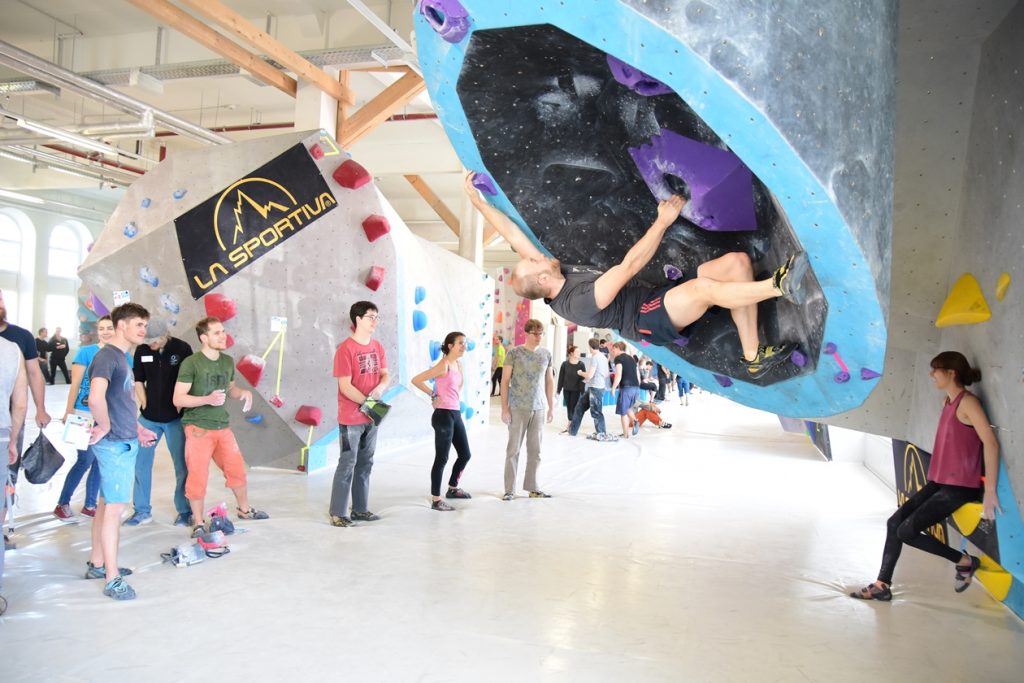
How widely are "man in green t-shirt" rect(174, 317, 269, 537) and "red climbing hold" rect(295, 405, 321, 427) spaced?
177 cm

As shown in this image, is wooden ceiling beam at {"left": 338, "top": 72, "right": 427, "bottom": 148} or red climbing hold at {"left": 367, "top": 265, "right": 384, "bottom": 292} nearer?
red climbing hold at {"left": 367, "top": 265, "right": 384, "bottom": 292}

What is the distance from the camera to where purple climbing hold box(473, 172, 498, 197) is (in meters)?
2.90

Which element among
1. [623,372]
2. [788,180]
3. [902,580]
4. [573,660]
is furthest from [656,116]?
[623,372]

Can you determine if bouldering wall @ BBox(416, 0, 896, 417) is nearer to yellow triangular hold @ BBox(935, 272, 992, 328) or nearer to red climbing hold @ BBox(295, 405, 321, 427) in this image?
yellow triangular hold @ BBox(935, 272, 992, 328)

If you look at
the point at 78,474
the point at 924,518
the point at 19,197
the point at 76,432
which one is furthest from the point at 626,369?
the point at 19,197

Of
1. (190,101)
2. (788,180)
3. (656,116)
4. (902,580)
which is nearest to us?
(788,180)

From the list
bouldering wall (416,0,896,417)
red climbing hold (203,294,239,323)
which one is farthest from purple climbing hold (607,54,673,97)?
red climbing hold (203,294,239,323)

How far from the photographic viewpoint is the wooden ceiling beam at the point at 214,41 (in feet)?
22.4

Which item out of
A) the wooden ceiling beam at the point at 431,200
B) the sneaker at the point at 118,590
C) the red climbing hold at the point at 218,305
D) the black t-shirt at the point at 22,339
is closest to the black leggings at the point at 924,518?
the sneaker at the point at 118,590

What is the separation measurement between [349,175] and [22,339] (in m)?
2.91

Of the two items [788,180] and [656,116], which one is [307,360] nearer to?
[656,116]

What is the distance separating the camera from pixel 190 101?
39.7 ft

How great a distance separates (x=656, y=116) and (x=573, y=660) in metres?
2.21

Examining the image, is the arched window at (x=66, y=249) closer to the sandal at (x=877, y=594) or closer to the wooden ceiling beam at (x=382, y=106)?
the wooden ceiling beam at (x=382, y=106)
